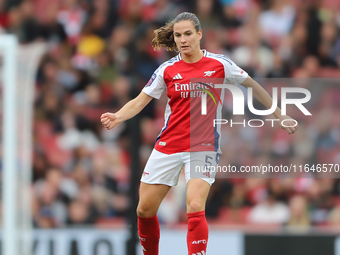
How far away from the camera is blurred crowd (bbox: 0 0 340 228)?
7504 mm

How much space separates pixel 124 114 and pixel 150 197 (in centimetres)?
75

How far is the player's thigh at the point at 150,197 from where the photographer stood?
5.00 meters

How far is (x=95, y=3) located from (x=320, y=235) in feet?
18.0

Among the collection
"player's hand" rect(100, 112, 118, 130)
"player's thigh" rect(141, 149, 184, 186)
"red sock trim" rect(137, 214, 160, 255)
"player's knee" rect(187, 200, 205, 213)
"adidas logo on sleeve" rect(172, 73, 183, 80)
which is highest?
"adidas logo on sleeve" rect(172, 73, 183, 80)

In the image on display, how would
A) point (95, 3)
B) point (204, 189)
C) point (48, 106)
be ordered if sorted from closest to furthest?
point (204, 189) < point (48, 106) < point (95, 3)

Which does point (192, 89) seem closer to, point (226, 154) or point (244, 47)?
point (226, 154)

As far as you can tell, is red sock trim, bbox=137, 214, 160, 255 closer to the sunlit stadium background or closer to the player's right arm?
the player's right arm

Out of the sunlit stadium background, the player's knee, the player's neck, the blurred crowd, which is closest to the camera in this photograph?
the player's knee

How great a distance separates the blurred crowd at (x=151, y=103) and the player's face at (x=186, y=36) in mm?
2176

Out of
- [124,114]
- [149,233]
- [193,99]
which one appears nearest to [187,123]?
[193,99]

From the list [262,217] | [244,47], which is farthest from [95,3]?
[262,217]

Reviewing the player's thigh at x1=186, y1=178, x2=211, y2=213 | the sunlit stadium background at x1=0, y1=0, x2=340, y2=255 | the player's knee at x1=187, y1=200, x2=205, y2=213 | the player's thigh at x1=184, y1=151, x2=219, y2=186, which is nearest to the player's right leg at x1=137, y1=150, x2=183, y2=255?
the player's thigh at x1=184, y1=151, x2=219, y2=186

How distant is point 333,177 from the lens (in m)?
7.59

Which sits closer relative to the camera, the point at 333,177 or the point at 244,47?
the point at 333,177
